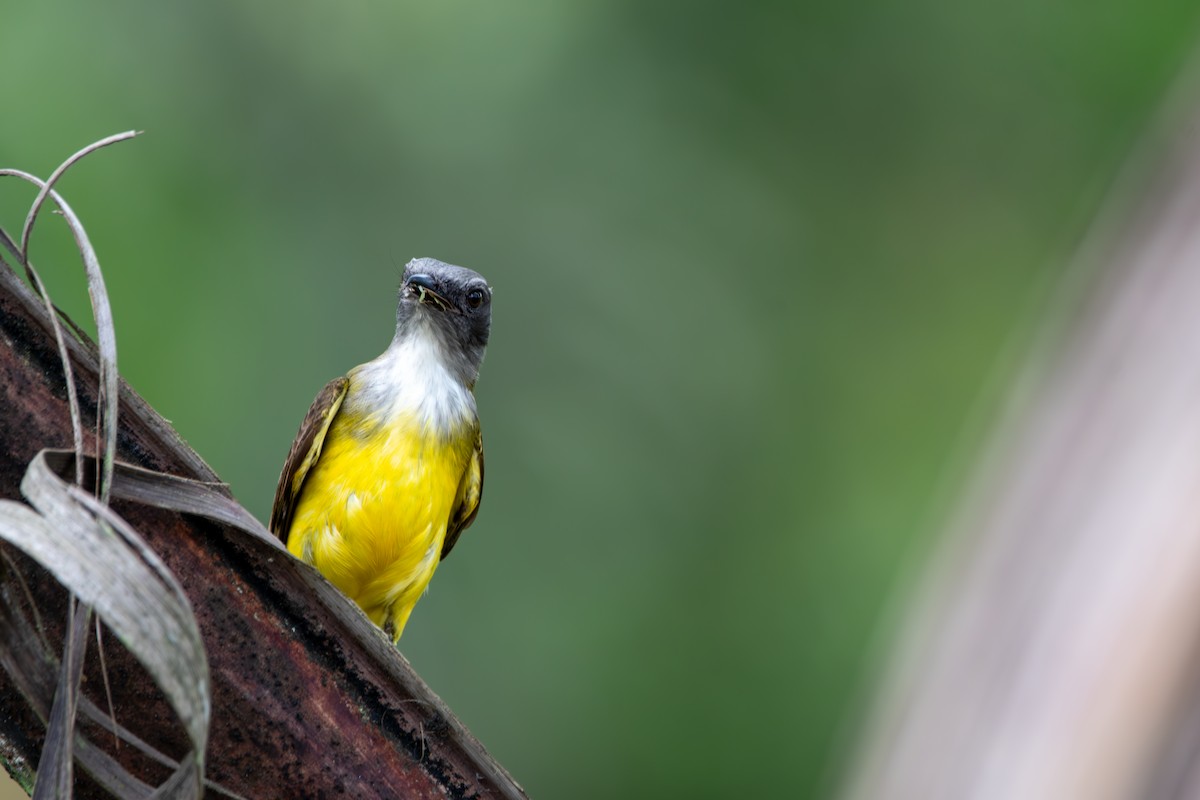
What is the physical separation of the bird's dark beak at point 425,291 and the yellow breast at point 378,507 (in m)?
0.50

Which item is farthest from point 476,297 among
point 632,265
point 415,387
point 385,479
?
point 632,265

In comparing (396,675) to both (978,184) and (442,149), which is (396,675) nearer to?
(442,149)

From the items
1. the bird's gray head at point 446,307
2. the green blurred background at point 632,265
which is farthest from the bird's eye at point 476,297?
the green blurred background at point 632,265

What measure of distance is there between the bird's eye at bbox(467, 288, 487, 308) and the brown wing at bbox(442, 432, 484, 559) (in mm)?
495

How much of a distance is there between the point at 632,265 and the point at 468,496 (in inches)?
108

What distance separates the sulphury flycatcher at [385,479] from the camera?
4124 mm

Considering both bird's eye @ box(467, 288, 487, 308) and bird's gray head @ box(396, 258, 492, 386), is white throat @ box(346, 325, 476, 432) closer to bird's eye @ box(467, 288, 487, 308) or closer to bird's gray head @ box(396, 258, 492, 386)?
bird's gray head @ box(396, 258, 492, 386)

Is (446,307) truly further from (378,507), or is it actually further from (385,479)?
(378,507)

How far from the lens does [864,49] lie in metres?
7.90

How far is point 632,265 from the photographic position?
23.0 ft

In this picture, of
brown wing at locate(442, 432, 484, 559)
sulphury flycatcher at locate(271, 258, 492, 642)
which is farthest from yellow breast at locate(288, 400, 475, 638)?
brown wing at locate(442, 432, 484, 559)

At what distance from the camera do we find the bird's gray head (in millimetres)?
4672

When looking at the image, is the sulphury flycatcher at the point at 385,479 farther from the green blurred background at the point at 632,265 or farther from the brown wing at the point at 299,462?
the green blurred background at the point at 632,265

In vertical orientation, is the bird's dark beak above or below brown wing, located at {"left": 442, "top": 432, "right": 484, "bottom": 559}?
above
